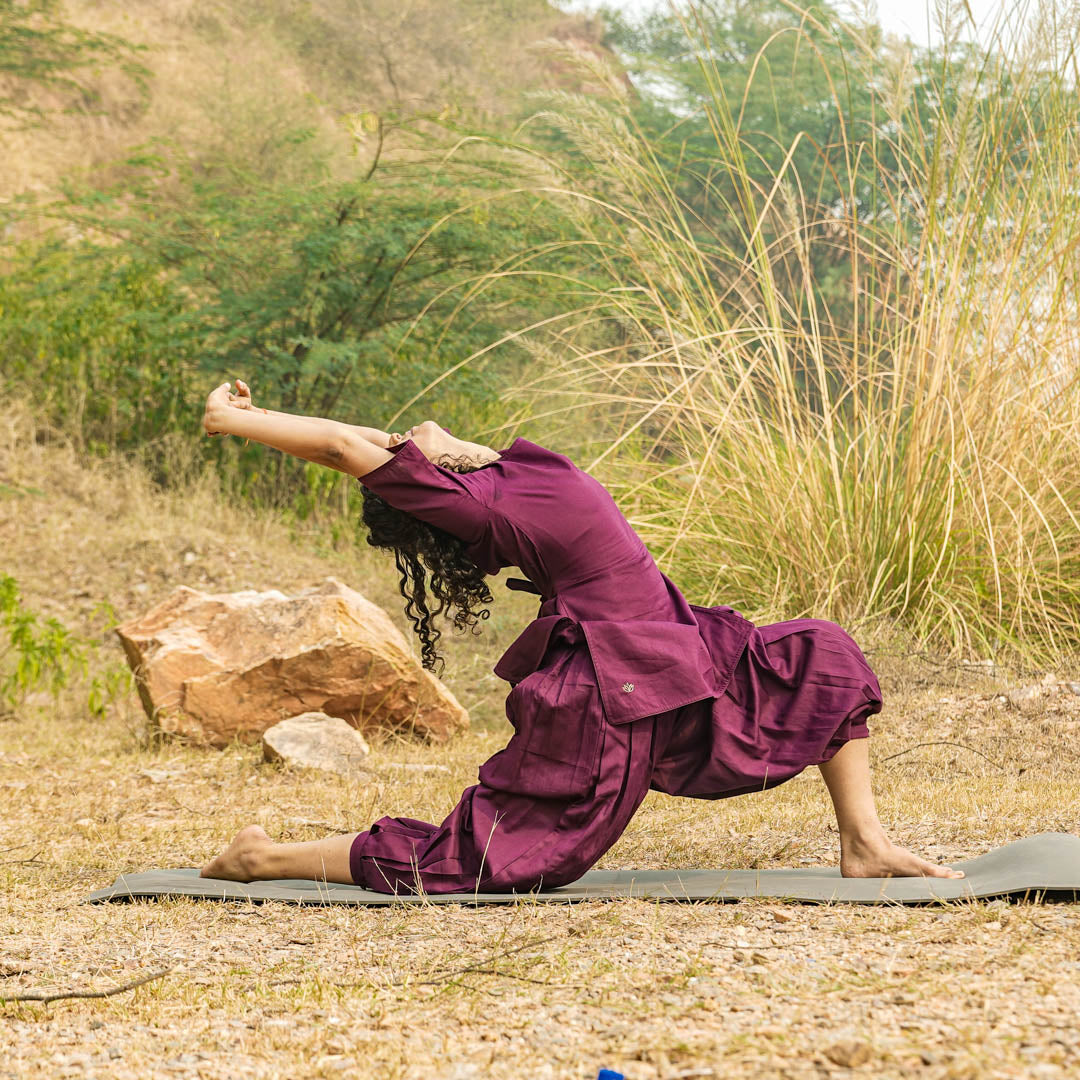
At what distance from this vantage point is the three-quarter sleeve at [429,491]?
2.16 meters

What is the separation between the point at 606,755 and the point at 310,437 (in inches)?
31.9

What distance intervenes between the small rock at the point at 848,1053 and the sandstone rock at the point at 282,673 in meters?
3.17

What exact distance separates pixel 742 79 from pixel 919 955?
34.9 ft

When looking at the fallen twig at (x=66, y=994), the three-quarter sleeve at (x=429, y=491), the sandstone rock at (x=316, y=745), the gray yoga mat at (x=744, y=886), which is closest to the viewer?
the fallen twig at (x=66, y=994)

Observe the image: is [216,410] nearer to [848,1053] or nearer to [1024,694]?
[848,1053]

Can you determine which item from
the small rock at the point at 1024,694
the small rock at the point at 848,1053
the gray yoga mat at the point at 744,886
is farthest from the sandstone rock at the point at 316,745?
the small rock at the point at 848,1053

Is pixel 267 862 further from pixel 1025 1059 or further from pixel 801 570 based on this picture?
pixel 801 570

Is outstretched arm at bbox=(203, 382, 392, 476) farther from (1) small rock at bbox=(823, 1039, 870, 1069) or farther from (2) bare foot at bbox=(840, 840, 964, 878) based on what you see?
(1) small rock at bbox=(823, 1039, 870, 1069)

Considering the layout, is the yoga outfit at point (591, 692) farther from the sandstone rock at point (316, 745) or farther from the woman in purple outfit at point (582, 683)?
the sandstone rock at point (316, 745)

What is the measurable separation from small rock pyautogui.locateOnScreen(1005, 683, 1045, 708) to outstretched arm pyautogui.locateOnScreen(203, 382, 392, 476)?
8.51 feet

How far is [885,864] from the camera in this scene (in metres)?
2.23

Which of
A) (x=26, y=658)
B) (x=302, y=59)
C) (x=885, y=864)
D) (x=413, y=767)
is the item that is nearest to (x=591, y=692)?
(x=885, y=864)

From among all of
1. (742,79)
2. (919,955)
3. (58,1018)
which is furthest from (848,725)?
(742,79)

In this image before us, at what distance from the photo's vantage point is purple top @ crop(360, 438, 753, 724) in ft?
7.13
